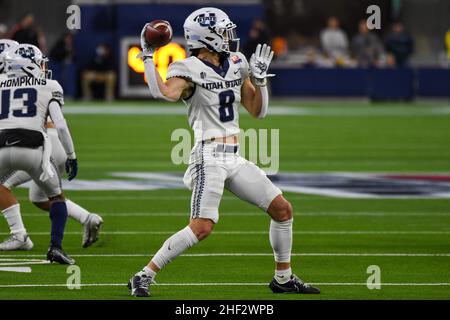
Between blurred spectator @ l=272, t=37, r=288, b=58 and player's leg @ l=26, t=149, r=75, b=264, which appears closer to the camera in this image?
player's leg @ l=26, t=149, r=75, b=264

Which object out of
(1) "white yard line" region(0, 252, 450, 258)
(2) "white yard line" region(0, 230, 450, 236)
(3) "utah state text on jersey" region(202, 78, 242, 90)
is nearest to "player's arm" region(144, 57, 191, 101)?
(3) "utah state text on jersey" region(202, 78, 242, 90)

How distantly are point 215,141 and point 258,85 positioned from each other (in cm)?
48

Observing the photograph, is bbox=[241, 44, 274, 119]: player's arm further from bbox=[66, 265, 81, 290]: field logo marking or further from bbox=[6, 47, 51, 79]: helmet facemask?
bbox=[6, 47, 51, 79]: helmet facemask

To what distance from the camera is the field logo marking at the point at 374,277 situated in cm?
873

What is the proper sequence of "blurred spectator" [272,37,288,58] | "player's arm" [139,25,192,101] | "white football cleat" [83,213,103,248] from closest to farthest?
1. "player's arm" [139,25,192,101]
2. "white football cleat" [83,213,103,248]
3. "blurred spectator" [272,37,288,58]

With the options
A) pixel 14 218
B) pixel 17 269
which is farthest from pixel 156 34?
pixel 14 218

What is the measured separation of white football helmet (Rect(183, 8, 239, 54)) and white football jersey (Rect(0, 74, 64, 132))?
1.59 metres

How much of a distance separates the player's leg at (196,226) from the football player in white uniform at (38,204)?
2.26 metres

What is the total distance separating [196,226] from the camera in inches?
327

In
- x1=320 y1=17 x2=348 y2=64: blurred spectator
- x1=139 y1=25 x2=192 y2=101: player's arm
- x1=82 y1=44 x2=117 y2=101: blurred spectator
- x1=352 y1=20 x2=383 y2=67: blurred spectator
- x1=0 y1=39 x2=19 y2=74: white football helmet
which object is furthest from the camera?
x1=320 y1=17 x2=348 y2=64: blurred spectator

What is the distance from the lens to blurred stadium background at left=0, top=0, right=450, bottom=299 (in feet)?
30.9

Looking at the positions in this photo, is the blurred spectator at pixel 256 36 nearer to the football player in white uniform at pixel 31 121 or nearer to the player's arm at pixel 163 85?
the football player in white uniform at pixel 31 121

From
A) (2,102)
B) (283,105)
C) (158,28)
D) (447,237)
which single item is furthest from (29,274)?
(283,105)

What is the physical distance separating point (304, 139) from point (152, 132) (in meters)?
2.79
